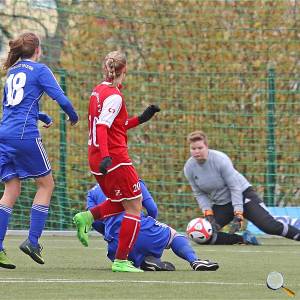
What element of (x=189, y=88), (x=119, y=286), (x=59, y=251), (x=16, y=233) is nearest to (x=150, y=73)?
(x=189, y=88)

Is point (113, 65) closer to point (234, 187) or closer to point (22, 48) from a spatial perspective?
point (22, 48)

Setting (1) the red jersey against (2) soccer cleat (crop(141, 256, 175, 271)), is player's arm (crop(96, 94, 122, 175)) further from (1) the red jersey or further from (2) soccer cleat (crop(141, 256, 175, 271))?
(2) soccer cleat (crop(141, 256, 175, 271))

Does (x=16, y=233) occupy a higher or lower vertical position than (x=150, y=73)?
lower

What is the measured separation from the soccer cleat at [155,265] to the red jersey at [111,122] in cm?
85

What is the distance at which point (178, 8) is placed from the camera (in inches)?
700

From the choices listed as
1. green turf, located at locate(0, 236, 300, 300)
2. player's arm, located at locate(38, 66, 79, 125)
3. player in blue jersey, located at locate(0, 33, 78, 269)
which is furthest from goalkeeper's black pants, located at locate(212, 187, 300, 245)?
player's arm, located at locate(38, 66, 79, 125)

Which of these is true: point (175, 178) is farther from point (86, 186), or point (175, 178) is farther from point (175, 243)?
point (175, 243)

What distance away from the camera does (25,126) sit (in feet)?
31.9

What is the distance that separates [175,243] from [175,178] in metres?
7.73

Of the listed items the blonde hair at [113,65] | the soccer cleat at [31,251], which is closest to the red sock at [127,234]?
the soccer cleat at [31,251]

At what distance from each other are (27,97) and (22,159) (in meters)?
0.48

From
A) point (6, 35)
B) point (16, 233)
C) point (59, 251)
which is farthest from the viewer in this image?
point (6, 35)

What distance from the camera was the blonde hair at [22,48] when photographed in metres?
9.78

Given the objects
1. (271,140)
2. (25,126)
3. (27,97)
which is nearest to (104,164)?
(25,126)
